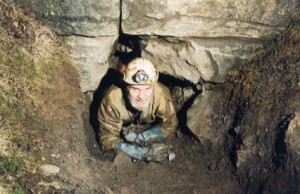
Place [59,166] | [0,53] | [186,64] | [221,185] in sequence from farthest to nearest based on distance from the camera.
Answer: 1. [186,64]
2. [221,185]
3. [0,53]
4. [59,166]

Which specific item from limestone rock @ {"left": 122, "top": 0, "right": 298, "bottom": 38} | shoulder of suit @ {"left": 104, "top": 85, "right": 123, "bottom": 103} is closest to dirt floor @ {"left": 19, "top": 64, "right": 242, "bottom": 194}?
shoulder of suit @ {"left": 104, "top": 85, "right": 123, "bottom": 103}

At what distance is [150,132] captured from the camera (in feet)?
19.9

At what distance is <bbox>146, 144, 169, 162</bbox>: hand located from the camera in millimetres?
5840

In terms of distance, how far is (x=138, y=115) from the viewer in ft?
19.9

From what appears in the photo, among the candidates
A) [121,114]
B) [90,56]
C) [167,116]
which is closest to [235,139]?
[167,116]

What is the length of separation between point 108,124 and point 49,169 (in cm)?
142

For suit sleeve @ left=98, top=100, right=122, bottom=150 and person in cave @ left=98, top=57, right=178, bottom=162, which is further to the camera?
suit sleeve @ left=98, top=100, right=122, bottom=150

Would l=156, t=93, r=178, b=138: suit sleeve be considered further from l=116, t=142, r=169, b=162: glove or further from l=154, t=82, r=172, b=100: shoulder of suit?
l=116, t=142, r=169, b=162: glove

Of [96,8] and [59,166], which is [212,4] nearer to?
[96,8]

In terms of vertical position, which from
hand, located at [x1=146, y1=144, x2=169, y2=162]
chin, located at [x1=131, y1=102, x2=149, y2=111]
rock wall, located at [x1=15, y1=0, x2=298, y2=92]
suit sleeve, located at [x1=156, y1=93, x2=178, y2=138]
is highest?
rock wall, located at [x1=15, y1=0, x2=298, y2=92]

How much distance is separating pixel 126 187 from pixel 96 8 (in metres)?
2.31

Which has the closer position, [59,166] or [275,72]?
[59,166]

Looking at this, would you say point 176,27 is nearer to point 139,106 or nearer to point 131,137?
point 139,106

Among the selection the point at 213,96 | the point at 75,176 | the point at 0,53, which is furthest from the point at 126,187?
the point at 0,53
